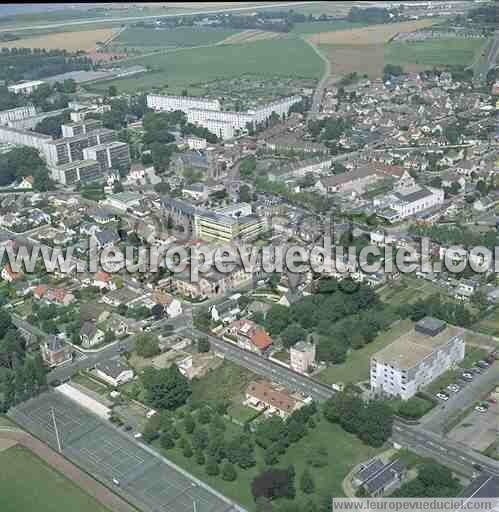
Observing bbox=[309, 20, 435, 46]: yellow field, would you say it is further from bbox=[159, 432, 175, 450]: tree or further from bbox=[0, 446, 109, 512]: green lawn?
bbox=[0, 446, 109, 512]: green lawn

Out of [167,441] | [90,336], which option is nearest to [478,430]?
[167,441]

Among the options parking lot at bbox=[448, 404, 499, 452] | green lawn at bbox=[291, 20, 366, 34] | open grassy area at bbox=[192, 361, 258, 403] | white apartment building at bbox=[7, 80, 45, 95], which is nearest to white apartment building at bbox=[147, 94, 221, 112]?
white apartment building at bbox=[7, 80, 45, 95]

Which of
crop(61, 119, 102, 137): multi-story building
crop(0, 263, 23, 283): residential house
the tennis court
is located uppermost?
crop(61, 119, 102, 137): multi-story building

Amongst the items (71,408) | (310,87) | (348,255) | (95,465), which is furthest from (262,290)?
(310,87)

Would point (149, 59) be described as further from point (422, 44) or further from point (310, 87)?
point (422, 44)

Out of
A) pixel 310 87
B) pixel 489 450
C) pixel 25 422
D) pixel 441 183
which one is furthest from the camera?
pixel 310 87

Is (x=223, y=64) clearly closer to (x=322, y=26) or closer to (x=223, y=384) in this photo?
(x=322, y=26)
